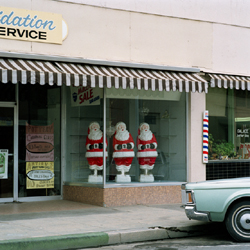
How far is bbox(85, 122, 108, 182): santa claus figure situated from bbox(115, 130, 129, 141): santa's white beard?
38cm

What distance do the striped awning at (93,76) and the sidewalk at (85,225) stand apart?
275 cm

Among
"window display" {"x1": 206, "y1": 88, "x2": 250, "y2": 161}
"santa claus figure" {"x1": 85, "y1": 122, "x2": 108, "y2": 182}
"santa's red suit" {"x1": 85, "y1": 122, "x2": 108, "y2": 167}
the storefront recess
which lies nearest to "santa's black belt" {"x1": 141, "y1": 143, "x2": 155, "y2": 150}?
"santa claus figure" {"x1": 85, "y1": 122, "x2": 108, "y2": 182}

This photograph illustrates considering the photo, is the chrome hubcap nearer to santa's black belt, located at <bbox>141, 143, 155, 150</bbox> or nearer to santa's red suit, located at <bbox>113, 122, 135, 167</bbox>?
santa's red suit, located at <bbox>113, 122, 135, 167</bbox>

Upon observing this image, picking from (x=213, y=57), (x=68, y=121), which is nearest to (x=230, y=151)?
(x=213, y=57)

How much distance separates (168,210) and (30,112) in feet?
14.2

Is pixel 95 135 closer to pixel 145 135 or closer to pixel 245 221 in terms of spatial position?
pixel 145 135

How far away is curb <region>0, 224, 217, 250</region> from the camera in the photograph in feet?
23.5

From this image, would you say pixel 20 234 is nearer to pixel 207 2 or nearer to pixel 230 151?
pixel 230 151

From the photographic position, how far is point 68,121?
491 inches

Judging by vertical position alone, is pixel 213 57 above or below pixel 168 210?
above

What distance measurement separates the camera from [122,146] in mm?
11836

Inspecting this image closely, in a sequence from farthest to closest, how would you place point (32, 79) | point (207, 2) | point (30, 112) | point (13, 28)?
point (207, 2)
point (30, 112)
point (13, 28)
point (32, 79)

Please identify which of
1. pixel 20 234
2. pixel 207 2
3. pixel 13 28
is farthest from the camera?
pixel 207 2

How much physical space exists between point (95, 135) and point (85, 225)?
3481mm
